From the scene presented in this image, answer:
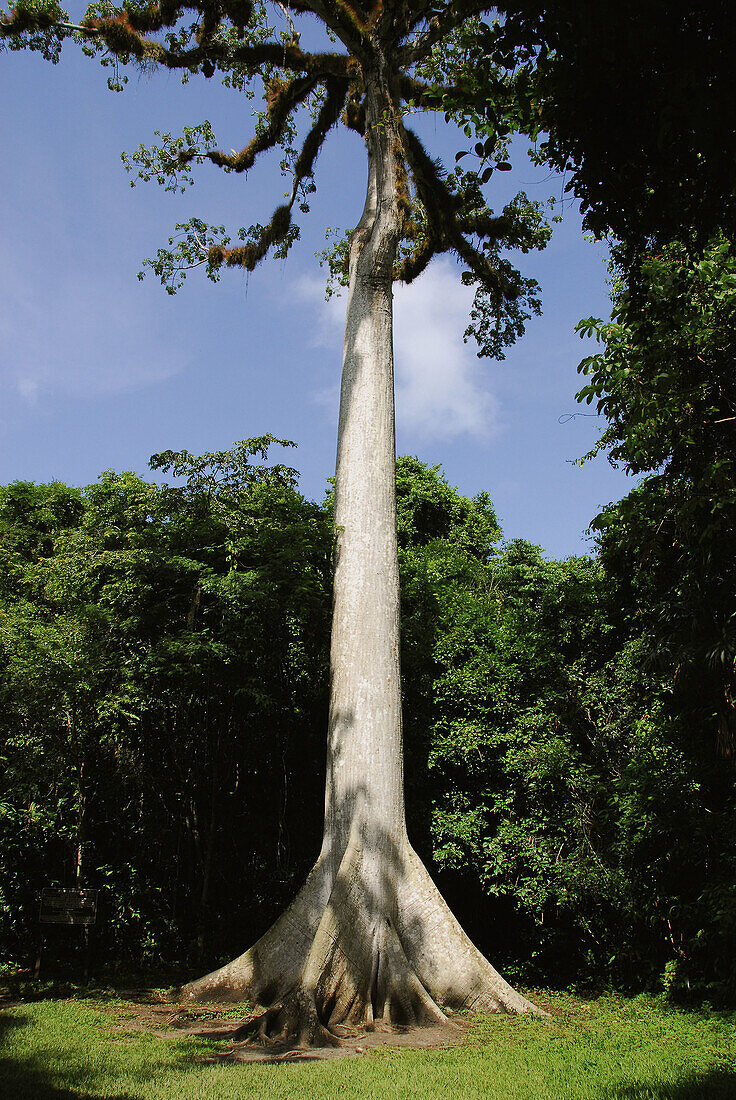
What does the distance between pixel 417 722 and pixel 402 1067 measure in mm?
5051

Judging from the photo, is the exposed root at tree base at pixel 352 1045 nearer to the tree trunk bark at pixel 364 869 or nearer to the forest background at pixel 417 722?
the tree trunk bark at pixel 364 869

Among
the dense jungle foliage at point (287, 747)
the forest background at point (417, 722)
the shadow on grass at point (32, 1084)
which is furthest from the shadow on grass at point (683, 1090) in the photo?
the dense jungle foliage at point (287, 747)

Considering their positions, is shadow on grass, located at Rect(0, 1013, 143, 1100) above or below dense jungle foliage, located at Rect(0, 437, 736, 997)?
below

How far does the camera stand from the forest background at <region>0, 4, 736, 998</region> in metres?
6.48

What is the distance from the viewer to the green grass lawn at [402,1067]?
137 inches

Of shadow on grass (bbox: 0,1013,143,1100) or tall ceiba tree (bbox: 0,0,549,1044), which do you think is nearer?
shadow on grass (bbox: 0,1013,143,1100)

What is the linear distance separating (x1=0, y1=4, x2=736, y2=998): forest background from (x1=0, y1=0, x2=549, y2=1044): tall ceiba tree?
1.40 metres

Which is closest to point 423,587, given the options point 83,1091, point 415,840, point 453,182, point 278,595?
point 278,595

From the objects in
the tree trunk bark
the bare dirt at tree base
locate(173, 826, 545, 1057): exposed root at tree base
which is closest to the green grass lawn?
the bare dirt at tree base

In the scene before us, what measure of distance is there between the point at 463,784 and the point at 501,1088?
508 cm

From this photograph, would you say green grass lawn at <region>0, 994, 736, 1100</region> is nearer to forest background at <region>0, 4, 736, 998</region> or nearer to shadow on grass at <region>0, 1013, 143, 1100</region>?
shadow on grass at <region>0, 1013, 143, 1100</region>

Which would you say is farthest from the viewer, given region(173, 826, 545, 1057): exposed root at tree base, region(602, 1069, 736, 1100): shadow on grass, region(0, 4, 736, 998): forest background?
region(0, 4, 736, 998): forest background

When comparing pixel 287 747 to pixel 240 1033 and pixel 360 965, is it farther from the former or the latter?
pixel 240 1033

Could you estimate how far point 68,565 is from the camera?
7762 millimetres
